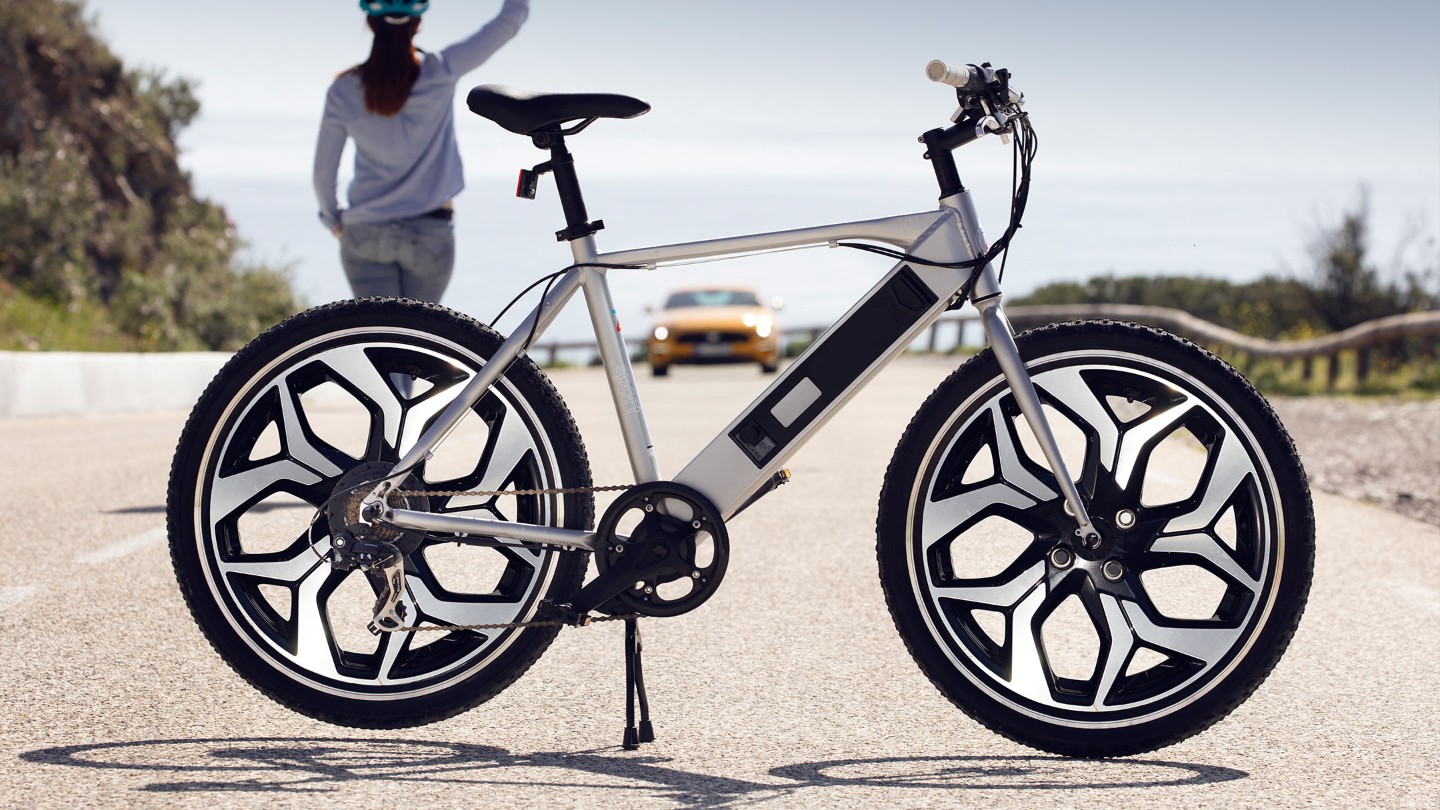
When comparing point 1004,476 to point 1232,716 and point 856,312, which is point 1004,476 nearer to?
point 856,312

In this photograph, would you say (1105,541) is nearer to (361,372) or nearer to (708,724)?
(708,724)

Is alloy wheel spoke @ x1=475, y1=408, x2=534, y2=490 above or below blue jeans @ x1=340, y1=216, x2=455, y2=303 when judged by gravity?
below

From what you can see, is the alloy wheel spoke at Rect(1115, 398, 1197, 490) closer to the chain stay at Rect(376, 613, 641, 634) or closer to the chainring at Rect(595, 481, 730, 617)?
the chainring at Rect(595, 481, 730, 617)

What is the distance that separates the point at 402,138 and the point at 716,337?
20.8 metres

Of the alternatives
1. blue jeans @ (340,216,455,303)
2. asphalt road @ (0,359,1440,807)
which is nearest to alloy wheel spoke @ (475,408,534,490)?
asphalt road @ (0,359,1440,807)

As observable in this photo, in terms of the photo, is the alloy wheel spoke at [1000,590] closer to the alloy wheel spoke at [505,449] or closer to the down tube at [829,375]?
the down tube at [829,375]

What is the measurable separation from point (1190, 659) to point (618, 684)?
5.16 ft

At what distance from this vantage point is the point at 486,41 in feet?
21.2

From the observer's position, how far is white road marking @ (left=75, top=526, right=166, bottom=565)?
619 centimetres

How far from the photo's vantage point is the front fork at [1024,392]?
350 cm

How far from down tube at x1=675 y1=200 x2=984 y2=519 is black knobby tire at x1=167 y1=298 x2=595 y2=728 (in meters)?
0.35

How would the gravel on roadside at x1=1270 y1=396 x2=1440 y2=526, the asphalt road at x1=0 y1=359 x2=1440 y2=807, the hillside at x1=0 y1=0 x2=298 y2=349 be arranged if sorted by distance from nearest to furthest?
the asphalt road at x1=0 y1=359 x2=1440 y2=807 → the gravel on roadside at x1=1270 y1=396 x2=1440 y2=526 → the hillside at x1=0 y1=0 x2=298 y2=349

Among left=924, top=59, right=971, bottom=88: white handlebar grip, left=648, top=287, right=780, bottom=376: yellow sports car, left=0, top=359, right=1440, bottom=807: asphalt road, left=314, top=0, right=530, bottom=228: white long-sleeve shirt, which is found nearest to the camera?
left=0, top=359, right=1440, bottom=807: asphalt road

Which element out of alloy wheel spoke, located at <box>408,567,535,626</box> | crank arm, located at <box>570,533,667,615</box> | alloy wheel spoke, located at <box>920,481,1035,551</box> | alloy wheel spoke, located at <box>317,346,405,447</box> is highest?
alloy wheel spoke, located at <box>317,346,405,447</box>
